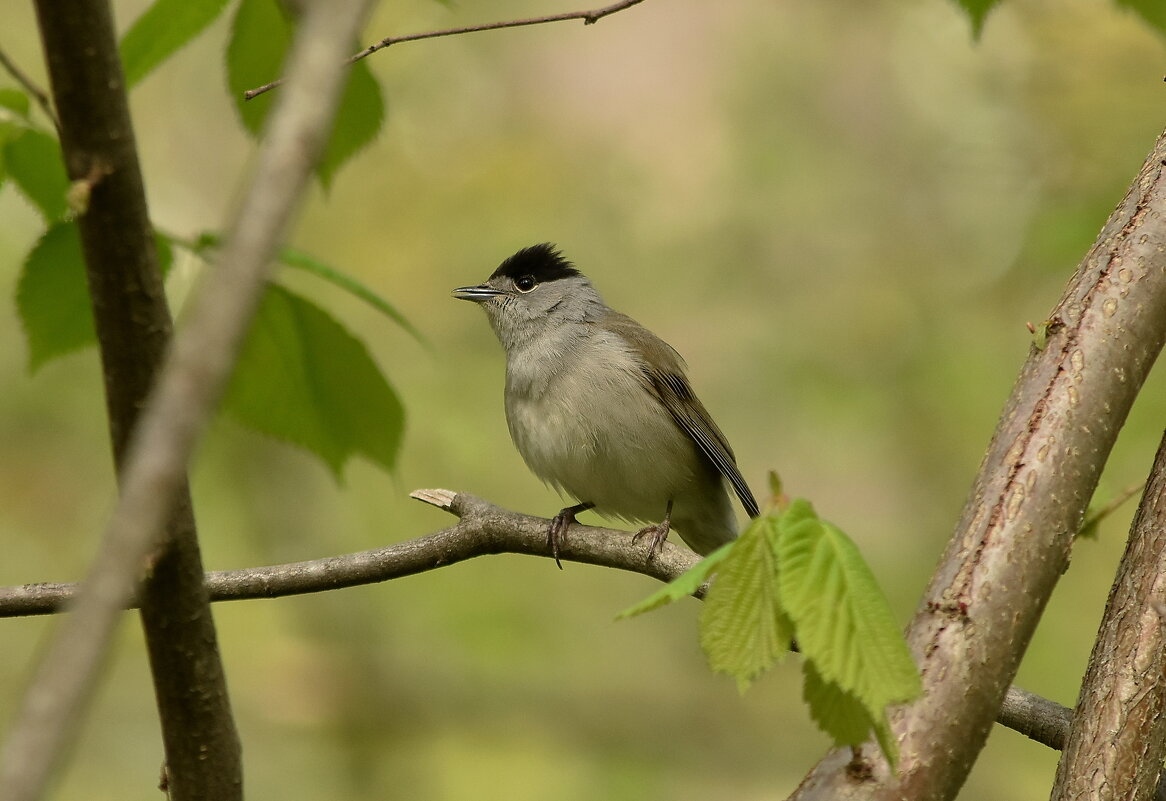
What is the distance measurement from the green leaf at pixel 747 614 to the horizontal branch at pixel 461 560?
144 centimetres

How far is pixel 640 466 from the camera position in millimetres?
5504

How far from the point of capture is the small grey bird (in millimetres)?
5457

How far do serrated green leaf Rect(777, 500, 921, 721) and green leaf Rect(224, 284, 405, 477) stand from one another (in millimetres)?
1652

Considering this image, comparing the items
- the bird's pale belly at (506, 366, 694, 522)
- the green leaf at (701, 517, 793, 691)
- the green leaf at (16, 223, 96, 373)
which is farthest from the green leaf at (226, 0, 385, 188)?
the bird's pale belly at (506, 366, 694, 522)

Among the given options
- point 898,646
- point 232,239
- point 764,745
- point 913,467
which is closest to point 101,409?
point 764,745

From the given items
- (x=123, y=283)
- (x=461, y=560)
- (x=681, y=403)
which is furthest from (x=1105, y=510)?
(x=123, y=283)

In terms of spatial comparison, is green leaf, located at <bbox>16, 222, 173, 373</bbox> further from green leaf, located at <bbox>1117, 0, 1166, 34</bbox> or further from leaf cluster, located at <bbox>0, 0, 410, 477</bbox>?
green leaf, located at <bbox>1117, 0, 1166, 34</bbox>

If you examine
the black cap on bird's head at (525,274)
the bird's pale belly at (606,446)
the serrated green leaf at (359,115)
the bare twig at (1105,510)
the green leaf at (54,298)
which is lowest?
the bare twig at (1105,510)

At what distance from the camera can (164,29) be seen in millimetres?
2896

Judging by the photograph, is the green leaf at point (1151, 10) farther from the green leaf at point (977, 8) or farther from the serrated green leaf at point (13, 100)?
the serrated green leaf at point (13, 100)

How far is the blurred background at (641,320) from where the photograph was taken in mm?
7996

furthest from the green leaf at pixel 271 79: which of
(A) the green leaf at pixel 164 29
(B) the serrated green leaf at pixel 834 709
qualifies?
(B) the serrated green leaf at pixel 834 709

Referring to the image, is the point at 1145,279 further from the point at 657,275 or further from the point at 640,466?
the point at 657,275

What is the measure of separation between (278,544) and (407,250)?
2.63 m
